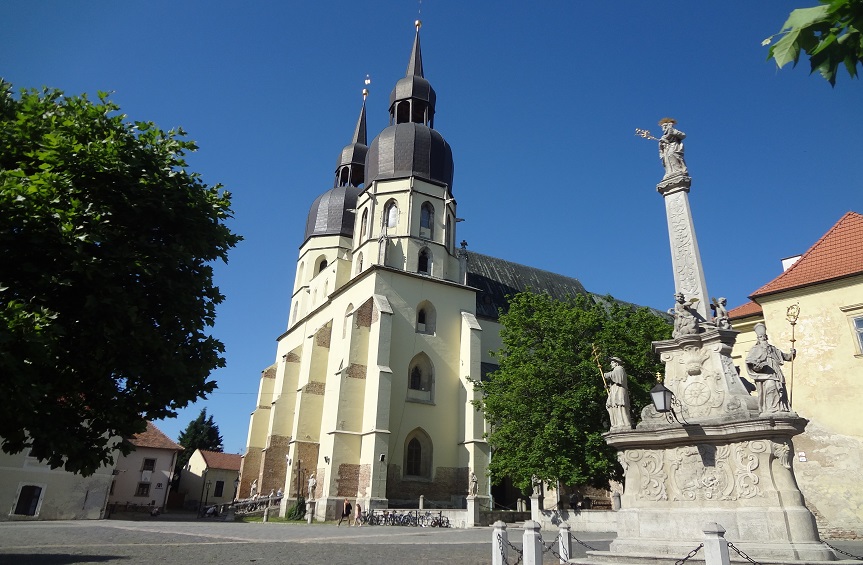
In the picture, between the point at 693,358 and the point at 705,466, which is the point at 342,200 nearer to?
the point at 693,358

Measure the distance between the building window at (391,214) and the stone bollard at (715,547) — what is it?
28.7 m

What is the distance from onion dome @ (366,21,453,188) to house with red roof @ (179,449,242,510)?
99.2 feet

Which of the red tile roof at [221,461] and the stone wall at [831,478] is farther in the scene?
the red tile roof at [221,461]

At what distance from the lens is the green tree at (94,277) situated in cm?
835

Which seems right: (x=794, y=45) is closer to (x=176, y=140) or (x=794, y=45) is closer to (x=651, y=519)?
(x=651, y=519)

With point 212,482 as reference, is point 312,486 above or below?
below

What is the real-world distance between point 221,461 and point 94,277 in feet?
156

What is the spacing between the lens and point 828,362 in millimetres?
18297

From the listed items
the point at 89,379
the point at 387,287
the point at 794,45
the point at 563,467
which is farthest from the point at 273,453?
the point at 794,45

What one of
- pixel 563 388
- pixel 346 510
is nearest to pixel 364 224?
pixel 346 510

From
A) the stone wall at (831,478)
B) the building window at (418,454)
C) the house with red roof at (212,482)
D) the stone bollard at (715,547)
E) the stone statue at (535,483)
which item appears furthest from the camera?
the house with red roof at (212,482)

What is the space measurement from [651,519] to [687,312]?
141 inches

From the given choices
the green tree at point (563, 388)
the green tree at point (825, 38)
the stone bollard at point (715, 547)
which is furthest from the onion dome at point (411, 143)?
the green tree at point (825, 38)

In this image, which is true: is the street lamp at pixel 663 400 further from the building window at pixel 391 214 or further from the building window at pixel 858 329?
the building window at pixel 391 214
